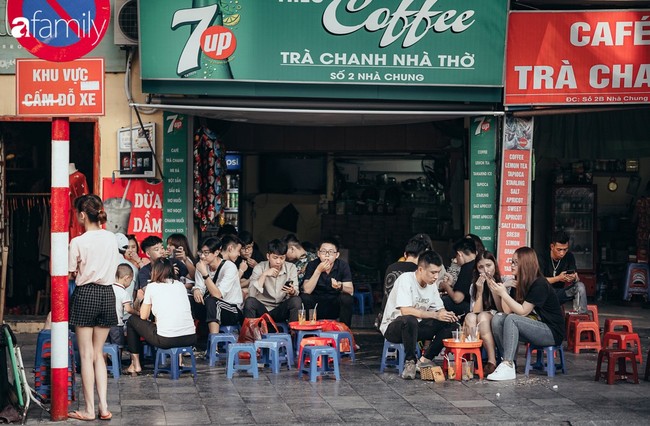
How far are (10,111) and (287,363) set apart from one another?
543cm

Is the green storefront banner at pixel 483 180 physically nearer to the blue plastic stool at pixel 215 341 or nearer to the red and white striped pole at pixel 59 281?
the blue plastic stool at pixel 215 341

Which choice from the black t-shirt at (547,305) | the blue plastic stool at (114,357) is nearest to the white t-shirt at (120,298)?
the blue plastic stool at (114,357)

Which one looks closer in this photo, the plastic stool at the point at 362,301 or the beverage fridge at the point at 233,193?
the plastic stool at the point at 362,301

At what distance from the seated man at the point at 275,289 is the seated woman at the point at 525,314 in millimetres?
2794

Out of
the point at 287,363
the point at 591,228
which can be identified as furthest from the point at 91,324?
the point at 591,228

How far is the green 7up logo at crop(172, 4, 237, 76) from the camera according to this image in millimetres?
14266

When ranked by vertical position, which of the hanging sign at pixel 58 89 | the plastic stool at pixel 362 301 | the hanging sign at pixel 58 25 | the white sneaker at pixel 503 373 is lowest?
the white sneaker at pixel 503 373

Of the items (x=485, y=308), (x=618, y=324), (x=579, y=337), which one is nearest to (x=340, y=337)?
(x=485, y=308)

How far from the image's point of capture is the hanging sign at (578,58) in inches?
580

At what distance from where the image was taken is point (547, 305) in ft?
38.7

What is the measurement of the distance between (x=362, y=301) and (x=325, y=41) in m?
4.66

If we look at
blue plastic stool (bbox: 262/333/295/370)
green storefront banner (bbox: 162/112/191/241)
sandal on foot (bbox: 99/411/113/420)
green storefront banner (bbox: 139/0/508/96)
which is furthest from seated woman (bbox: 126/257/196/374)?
green storefront banner (bbox: 139/0/508/96)

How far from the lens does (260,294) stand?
13.7 metres

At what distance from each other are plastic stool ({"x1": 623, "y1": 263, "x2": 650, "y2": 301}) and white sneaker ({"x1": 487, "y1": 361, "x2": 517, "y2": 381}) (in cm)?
790
